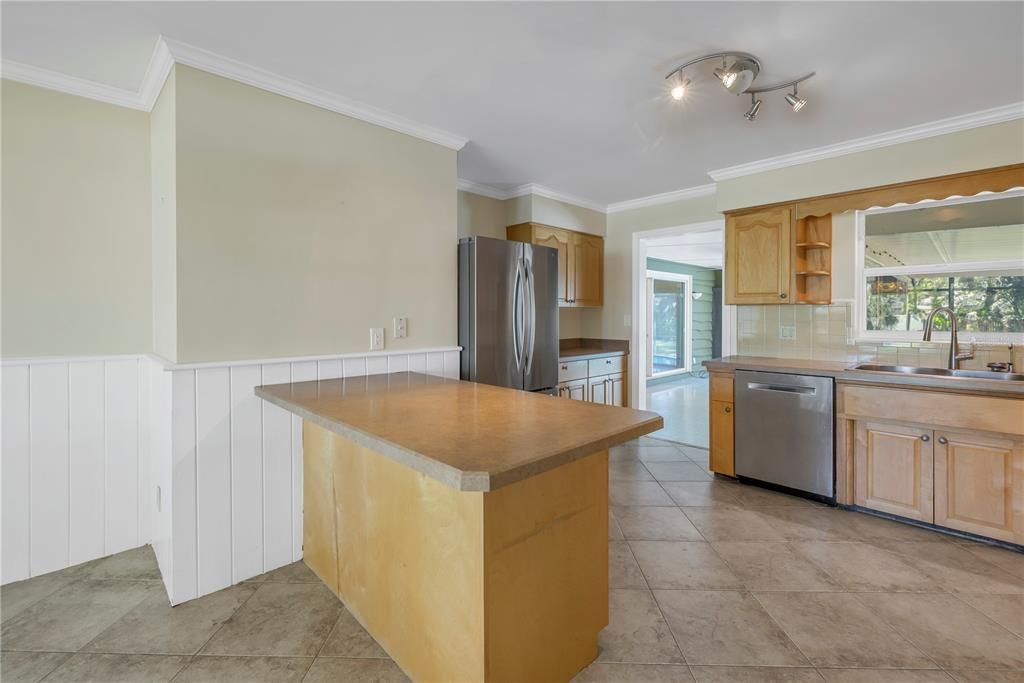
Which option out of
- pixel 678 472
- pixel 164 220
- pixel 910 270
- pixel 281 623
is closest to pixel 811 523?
pixel 678 472

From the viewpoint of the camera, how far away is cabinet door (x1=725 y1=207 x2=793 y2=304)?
11.1ft

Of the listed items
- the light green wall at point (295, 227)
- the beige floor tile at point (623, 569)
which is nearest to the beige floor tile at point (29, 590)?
the light green wall at point (295, 227)

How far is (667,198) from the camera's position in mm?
4457

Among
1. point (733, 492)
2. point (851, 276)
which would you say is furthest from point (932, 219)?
point (733, 492)

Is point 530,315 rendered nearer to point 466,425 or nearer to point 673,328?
point 466,425

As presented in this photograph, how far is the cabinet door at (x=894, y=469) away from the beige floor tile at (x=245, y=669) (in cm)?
314

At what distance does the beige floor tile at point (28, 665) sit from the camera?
5.30ft

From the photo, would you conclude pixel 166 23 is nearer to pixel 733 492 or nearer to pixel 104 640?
pixel 104 640

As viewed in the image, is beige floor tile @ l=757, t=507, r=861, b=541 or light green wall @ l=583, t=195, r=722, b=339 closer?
beige floor tile @ l=757, t=507, r=861, b=541

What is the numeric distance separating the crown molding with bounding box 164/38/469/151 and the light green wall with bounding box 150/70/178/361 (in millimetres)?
129

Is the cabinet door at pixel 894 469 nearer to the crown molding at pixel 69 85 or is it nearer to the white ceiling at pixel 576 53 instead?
the white ceiling at pixel 576 53

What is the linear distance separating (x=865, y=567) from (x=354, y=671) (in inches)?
93.3

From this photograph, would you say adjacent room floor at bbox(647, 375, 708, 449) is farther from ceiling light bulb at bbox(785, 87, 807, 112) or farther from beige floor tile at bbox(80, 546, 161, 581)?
beige floor tile at bbox(80, 546, 161, 581)

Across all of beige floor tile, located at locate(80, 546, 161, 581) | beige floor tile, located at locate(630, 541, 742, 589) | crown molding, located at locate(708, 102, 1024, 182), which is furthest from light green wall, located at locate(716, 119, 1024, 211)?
beige floor tile, located at locate(80, 546, 161, 581)
